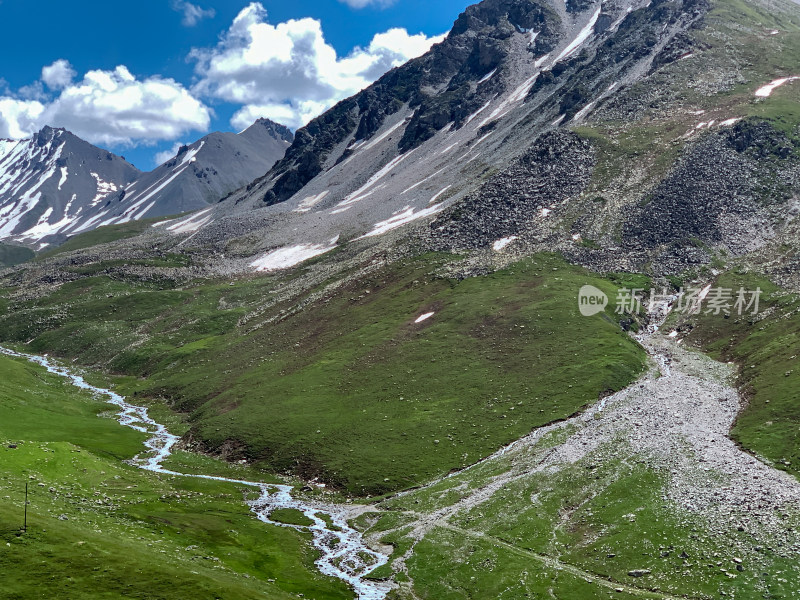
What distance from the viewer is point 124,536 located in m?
61.5

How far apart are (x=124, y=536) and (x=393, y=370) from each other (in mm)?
65398

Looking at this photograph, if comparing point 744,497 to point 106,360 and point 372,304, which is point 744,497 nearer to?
point 372,304

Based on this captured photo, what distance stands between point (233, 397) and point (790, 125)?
Answer: 151666 mm

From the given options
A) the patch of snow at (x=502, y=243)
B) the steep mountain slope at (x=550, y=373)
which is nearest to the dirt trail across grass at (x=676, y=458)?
the steep mountain slope at (x=550, y=373)

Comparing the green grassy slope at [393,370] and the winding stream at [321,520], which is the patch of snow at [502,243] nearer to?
the green grassy slope at [393,370]

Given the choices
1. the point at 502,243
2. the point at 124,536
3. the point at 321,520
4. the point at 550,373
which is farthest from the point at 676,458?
the point at 502,243

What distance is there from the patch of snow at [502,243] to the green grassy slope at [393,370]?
452 inches

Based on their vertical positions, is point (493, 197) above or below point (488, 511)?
above

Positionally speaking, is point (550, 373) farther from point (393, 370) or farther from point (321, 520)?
point (321, 520)

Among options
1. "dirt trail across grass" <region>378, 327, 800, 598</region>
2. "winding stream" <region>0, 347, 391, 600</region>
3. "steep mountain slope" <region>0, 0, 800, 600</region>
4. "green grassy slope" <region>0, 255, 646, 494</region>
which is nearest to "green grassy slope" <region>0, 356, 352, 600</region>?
"winding stream" <region>0, 347, 391, 600</region>

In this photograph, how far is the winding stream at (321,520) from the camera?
2594 inches

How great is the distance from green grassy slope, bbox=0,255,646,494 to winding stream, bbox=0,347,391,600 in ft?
19.2

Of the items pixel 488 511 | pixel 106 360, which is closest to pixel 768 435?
pixel 488 511

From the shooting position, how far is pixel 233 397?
126 meters
